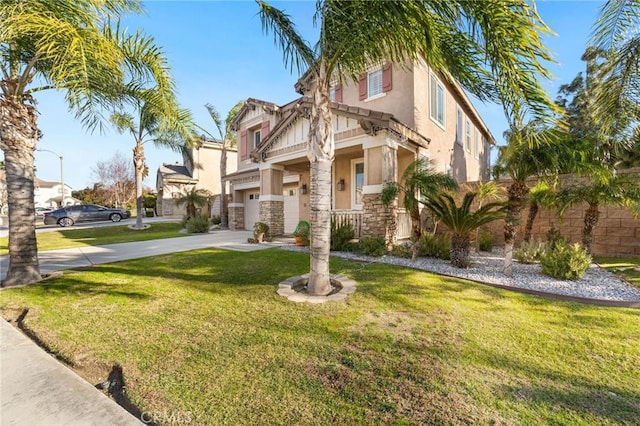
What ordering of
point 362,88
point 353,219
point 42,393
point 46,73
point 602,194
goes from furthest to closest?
1. point 362,88
2. point 353,219
3. point 602,194
4. point 46,73
5. point 42,393

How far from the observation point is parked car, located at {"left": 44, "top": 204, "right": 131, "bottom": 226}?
20828 millimetres

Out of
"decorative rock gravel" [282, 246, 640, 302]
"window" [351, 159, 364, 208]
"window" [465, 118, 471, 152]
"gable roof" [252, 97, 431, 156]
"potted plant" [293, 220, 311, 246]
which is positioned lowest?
"decorative rock gravel" [282, 246, 640, 302]

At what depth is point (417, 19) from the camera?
4074 millimetres

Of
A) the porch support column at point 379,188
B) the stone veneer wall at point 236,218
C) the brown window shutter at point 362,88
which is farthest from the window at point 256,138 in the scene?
the porch support column at point 379,188

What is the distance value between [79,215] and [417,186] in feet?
84.8

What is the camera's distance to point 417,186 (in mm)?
7410

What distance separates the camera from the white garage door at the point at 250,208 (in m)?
17.1

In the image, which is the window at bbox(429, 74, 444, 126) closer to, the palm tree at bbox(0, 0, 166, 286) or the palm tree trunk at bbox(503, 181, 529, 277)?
the palm tree trunk at bbox(503, 181, 529, 277)

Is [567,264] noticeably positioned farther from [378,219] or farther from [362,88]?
[362,88]

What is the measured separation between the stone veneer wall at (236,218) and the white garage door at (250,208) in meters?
0.25

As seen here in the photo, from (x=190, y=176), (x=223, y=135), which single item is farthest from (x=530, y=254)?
(x=190, y=176)

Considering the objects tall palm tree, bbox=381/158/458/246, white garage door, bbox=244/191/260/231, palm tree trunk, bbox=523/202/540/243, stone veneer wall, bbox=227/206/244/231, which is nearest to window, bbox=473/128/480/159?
palm tree trunk, bbox=523/202/540/243

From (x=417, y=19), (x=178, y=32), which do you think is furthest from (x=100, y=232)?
(x=417, y=19)

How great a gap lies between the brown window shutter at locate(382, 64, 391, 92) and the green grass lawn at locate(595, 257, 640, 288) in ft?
30.2
